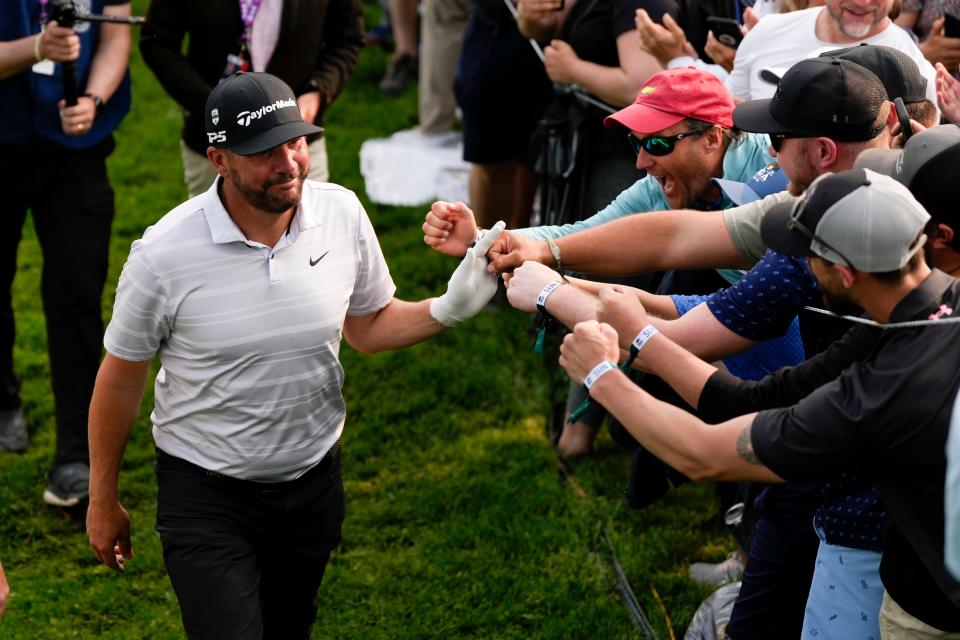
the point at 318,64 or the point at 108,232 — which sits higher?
the point at 318,64

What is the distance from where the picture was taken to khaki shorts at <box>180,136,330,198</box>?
6.44 m

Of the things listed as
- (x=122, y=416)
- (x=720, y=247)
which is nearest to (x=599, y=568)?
(x=720, y=247)

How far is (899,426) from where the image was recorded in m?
2.78

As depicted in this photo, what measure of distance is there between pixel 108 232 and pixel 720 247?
325 cm

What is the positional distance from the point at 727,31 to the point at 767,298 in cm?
227

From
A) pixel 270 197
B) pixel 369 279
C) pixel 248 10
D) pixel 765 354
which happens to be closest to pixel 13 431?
pixel 248 10

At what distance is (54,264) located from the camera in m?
5.85

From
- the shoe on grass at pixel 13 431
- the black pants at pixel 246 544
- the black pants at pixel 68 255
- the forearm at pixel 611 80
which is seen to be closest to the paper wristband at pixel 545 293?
the black pants at pixel 246 544

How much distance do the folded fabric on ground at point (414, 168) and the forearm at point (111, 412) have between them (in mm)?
4697

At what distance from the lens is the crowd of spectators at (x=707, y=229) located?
2.90 metres

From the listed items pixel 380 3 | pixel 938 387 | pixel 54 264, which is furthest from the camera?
pixel 380 3

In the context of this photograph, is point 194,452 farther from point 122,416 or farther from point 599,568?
point 599,568

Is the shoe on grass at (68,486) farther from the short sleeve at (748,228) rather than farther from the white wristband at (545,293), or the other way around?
the short sleeve at (748,228)

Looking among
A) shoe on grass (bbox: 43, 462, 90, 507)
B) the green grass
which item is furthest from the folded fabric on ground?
shoe on grass (bbox: 43, 462, 90, 507)
